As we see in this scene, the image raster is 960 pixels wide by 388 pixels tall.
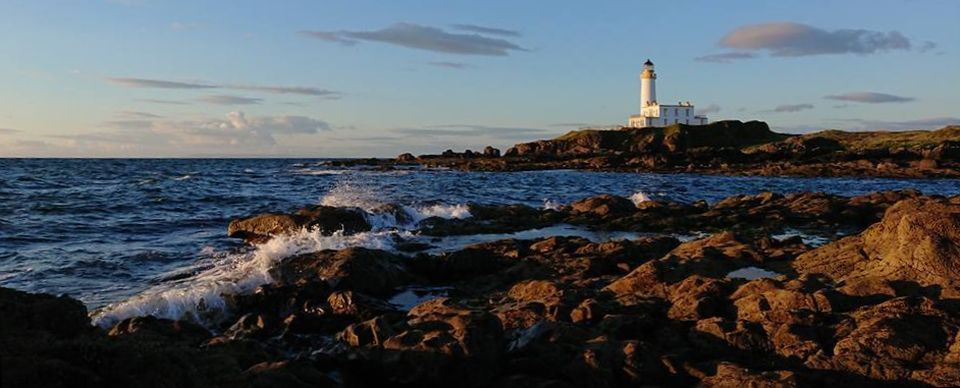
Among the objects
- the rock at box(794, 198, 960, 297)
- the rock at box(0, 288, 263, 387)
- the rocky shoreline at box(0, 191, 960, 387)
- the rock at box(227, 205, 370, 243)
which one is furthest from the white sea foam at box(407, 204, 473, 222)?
the rock at box(0, 288, 263, 387)

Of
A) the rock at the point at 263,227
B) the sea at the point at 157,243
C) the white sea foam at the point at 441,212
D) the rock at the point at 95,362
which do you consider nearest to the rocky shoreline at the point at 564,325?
the rock at the point at 95,362

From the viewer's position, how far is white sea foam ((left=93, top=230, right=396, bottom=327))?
11.3 m

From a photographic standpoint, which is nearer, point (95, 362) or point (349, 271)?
point (95, 362)

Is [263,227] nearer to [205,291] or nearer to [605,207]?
[205,291]

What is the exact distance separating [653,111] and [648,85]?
7.13 meters

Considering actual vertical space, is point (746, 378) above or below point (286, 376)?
below

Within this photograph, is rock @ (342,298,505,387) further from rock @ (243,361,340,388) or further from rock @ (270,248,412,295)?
rock @ (270,248,412,295)

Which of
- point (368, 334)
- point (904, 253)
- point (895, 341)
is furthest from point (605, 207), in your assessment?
point (368, 334)

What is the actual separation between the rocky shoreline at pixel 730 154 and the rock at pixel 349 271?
56.8 metres

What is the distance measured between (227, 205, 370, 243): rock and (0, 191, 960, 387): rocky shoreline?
697 cm

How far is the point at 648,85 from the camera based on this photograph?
122000mm

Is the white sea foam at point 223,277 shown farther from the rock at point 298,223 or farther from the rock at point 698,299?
the rock at point 698,299

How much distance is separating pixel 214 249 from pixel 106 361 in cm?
1535

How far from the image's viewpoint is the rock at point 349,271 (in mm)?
12195
